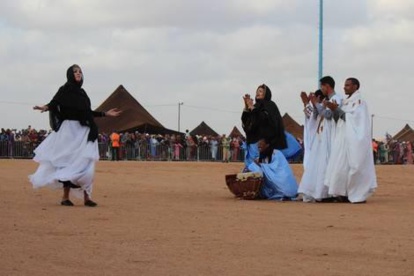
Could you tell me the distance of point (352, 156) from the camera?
41.0 ft

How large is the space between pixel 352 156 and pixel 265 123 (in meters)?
1.60

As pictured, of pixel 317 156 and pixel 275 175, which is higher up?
pixel 317 156

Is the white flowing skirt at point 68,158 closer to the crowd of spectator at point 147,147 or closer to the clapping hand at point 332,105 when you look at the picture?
the clapping hand at point 332,105

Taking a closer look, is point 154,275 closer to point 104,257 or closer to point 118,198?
point 104,257

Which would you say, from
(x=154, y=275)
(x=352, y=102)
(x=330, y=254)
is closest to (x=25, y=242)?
(x=154, y=275)

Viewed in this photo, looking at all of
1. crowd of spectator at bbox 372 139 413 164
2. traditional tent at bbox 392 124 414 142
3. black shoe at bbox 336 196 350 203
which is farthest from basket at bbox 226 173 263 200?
traditional tent at bbox 392 124 414 142

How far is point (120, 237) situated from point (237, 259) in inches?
62.9

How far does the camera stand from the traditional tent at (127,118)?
154 ft

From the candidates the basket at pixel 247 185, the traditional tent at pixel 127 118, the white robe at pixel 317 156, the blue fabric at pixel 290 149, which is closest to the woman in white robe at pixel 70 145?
the basket at pixel 247 185

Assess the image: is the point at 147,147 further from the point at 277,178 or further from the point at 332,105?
the point at 332,105

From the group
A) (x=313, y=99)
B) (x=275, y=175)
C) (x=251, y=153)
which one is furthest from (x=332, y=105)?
(x=251, y=153)

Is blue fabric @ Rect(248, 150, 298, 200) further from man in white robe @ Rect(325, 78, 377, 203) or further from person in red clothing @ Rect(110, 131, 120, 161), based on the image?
person in red clothing @ Rect(110, 131, 120, 161)

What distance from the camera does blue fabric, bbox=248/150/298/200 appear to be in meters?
13.1

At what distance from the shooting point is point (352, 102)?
41.9ft
